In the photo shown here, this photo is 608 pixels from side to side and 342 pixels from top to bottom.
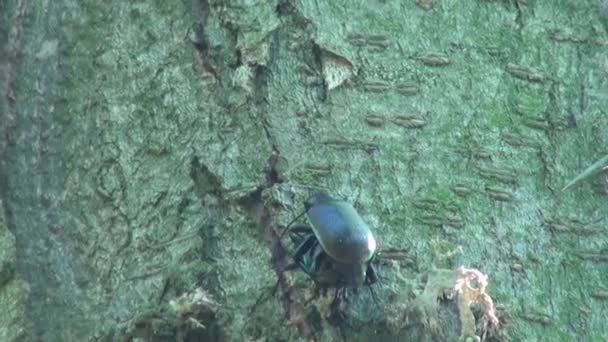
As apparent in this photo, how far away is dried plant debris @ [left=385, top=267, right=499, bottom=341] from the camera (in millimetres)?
1811

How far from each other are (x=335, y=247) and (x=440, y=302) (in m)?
0.20

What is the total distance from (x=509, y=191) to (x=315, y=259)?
14.9 inches

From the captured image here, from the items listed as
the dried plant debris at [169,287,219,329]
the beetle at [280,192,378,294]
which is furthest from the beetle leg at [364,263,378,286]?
the dried plant debris at [169,287,219,329]

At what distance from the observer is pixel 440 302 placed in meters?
1.82

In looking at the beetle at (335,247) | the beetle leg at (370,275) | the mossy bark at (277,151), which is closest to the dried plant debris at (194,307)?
the mossy bark at (277,151)

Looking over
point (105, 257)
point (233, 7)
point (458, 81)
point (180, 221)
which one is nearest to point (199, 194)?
point (180, 221)

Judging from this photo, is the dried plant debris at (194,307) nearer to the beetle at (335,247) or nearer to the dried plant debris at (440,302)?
the beetle at (335,247)

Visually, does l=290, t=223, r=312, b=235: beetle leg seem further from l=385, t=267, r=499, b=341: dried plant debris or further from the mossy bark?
l=385, t=267, r=499, b=341: dried plant debris

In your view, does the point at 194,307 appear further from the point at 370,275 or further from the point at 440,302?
the point at 440,302

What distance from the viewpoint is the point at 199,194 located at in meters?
2.05

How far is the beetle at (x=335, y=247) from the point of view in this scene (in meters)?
1.88

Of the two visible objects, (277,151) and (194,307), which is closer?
(194,307)

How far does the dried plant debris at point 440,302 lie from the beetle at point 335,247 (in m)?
0.09

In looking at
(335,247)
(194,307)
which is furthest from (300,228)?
(194,307)
